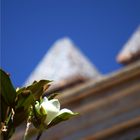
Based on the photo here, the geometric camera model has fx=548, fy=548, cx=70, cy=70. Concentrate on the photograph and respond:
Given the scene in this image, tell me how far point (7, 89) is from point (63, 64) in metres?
8.65

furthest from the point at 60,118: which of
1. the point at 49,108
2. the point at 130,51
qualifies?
the point at 130,51

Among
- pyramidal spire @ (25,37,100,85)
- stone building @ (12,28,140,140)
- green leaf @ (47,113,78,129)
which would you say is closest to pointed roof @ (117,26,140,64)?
pyramidal spire @ (25,37,100,85)

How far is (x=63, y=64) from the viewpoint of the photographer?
31.6 feet

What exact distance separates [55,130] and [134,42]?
12.3 ft

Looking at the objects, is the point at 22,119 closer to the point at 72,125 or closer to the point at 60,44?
the point at 72,125

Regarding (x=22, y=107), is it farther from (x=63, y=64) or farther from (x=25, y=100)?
(x=63, y=64)

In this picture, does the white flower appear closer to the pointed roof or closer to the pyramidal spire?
the pointed roof

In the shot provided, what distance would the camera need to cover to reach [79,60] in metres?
9.91

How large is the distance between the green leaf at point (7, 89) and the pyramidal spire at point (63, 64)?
7444 millimetres

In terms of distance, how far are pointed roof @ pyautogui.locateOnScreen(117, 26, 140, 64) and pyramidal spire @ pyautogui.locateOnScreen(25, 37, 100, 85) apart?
29.1 inches

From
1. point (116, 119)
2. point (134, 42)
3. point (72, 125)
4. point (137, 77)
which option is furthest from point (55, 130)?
point (134, 42)

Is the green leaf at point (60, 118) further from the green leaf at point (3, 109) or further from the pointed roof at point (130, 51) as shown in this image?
the pointed roof at point (130, 51)

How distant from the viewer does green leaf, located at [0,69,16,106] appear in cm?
97

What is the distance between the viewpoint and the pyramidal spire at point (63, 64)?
893cm
